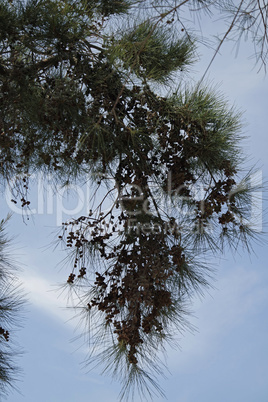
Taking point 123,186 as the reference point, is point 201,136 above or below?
above

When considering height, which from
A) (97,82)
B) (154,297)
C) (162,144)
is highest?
(97,82)

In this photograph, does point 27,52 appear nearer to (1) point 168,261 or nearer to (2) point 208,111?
(2) point 208,111

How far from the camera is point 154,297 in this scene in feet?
6.34

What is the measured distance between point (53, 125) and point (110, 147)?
0.24m

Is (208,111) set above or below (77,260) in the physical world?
above

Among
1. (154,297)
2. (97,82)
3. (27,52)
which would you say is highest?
(27,52)

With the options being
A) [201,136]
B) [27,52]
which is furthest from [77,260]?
[27,52]

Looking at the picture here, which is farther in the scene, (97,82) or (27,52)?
(27,52)

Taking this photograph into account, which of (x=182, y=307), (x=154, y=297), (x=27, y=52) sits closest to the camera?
(x=154, y=297)

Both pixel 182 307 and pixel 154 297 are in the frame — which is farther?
pixel 182 307

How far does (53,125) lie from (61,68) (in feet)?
0.77

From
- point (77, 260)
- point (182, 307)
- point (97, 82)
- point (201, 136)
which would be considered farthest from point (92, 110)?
point (182, 307)

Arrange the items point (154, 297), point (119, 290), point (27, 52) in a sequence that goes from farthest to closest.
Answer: point (27, 52) → point (119, 290) → point (154, 297)

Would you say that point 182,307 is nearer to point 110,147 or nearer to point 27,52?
point 110,147
